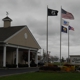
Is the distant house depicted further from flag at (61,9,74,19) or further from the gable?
flag at (61,9,74,19)

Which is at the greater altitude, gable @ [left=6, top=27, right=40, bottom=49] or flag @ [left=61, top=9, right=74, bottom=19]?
flag @ [left=61, top=9, right=74, bottom=19]

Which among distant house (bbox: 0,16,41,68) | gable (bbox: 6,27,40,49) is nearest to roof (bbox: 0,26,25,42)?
distant house (bbox: 0,16,41,68)

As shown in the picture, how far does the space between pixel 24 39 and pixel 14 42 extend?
4103 millimetres

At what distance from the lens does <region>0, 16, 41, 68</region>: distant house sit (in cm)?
3738

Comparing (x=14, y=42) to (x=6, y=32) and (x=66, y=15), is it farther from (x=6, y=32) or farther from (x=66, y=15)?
(x=66, y=15)

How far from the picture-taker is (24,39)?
4294 centimetres

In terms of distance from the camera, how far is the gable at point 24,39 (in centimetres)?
3935

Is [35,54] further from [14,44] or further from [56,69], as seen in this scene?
[56,69]

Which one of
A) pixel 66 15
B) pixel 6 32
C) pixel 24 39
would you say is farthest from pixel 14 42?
pixel 66 15

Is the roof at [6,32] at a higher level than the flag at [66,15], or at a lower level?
lower

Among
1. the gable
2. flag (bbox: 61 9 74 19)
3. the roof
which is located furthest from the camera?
the gable

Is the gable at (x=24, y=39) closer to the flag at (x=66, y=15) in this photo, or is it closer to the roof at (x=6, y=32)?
the roof at (x=6, y=32)

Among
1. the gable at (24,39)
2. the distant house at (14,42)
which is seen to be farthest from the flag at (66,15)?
the gable at (24,39)

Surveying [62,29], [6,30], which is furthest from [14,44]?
[62,29]
